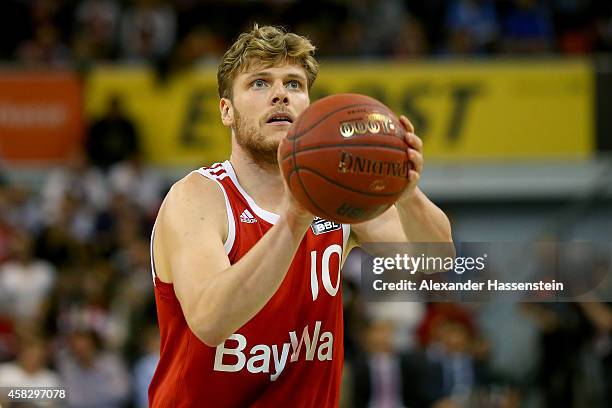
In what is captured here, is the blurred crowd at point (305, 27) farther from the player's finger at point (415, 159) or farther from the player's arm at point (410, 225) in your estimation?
the player's finger at point (415, 159)

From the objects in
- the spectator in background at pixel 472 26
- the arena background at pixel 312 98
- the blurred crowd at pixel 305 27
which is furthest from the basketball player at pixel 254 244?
the spectator in background at pixel 472 26

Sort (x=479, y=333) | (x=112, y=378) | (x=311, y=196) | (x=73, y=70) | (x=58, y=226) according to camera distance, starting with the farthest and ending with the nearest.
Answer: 1. (x=73, y=70)
2. (x=58, y=226)
3. (x=479, y=333)
4. (x=112, y=378)
5. (x=311, y=196)

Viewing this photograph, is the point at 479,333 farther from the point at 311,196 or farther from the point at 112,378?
the point at 311,196

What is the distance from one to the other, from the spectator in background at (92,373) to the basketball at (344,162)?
259 inches

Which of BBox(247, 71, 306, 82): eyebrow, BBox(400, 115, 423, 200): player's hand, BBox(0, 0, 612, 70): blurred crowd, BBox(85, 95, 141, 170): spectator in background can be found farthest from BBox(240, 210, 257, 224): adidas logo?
BBox(0, 0, 612, 70): blurred crowd

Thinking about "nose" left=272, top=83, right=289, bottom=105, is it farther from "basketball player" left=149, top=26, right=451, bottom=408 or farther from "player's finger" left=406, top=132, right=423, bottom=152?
"player's finger" left=406, top=132, right=423, bottom=152

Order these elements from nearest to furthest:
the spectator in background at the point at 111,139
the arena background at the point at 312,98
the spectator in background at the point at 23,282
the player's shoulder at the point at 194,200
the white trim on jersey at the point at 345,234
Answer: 1. the player's shoulder at the point at 194,200
2. the white trim on jersey at the point at 345,234
3. the spectator in background at the point at 23,282
4. the arena background at the point at 312,98
5. the spectator in background at the point at 111,139

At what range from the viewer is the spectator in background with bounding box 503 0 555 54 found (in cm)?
1461

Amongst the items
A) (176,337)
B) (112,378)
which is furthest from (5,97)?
(176,337)

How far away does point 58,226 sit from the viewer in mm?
12258

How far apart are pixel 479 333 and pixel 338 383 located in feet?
23.3

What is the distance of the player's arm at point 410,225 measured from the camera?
428 centimetres

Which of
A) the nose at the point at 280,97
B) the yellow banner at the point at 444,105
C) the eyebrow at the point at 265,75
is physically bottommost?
the nose at the point at 280,97

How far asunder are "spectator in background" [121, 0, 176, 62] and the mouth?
10.6 m
